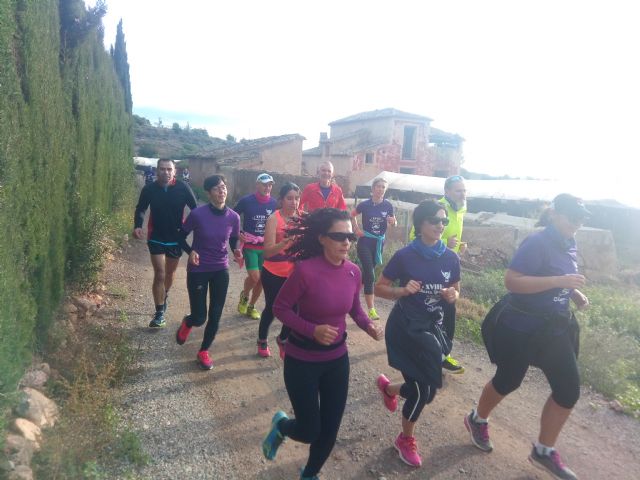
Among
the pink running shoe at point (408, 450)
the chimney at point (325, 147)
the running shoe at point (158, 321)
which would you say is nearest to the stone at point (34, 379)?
the running shoe at point (158, 321)

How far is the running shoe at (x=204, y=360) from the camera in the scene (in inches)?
188

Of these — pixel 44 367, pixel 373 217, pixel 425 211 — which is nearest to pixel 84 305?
pixel 44 367

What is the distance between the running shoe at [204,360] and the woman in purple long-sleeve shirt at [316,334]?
196cm

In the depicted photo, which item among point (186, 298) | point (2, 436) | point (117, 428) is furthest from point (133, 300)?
point (2, 436)

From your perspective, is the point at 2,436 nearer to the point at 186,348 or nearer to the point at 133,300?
the point at 186,348

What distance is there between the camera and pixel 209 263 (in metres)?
4.79

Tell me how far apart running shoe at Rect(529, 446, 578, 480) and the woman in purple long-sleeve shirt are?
1687 millimetres

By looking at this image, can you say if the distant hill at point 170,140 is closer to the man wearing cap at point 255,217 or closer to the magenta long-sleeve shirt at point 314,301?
the man wearing cap at point 255,217

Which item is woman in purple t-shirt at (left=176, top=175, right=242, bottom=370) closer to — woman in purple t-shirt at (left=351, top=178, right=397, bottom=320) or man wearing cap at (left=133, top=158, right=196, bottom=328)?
man wearing cap at (left=133, top=158, right=196, bottom=328)

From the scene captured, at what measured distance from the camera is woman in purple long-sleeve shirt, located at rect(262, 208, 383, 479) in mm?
2830

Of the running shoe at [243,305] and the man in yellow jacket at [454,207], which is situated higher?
the man in yellow jacket at [454,207]

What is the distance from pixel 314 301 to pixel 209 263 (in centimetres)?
228

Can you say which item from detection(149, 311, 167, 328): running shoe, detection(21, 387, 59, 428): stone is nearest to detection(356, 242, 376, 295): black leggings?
detection(149, 311, 167, 328): running shoe

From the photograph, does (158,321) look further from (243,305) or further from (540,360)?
(540,360)
